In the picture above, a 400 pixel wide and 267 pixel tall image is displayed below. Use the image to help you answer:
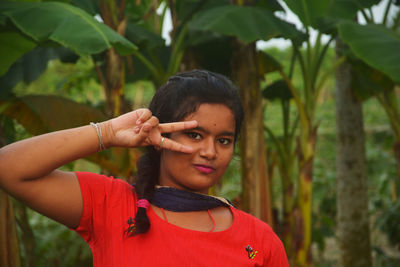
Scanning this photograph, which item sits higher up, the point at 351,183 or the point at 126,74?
the point at 126,74

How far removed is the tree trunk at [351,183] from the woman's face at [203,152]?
361 cm

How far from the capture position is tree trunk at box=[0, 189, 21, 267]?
9.46 ft

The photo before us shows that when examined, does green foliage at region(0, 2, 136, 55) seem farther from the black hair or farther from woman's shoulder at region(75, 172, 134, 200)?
woman's shoulder at region(75, 172, 134, 200)

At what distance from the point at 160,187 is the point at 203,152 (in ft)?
0.64

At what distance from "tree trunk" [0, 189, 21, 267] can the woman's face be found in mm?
1938

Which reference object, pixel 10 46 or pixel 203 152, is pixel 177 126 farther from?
pixel 10 46

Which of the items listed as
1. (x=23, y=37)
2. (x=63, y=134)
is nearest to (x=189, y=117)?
(x=63, y=134)

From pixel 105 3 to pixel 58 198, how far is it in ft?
8.41

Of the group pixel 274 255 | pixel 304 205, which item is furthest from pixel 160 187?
pixel 304 205

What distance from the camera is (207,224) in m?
1.43

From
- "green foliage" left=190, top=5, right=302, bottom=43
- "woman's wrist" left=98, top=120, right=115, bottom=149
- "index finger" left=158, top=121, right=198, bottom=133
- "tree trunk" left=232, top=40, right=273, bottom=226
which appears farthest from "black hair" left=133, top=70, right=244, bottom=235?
"tree trunk" left=232, top=40, right=273, bottom=226

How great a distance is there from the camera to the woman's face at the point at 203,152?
4.44 ft

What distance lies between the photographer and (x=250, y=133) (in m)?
3.78

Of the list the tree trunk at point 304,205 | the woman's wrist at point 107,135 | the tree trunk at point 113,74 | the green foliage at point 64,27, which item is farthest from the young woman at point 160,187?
the tree trunk at point 304,205
